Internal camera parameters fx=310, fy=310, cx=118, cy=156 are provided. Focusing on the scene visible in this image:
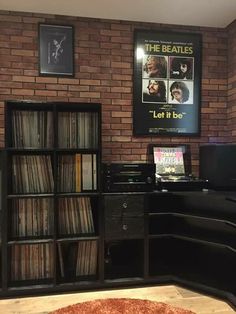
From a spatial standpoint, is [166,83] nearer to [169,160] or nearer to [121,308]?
[169,160]

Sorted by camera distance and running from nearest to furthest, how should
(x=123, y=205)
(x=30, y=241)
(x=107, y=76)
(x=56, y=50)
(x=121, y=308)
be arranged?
(x=121, y=308) < (x=30, y=241) < (x=123, y=205) < (x=56, y=50) < (x=107, y=76)

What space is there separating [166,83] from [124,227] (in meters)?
1.45

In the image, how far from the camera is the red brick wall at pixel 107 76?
2797 millimetres

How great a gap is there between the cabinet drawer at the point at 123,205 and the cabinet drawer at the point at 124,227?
0.15ft

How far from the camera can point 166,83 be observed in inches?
120

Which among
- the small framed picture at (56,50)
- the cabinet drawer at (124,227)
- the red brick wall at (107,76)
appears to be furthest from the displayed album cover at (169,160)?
the small framed picture at (56,50)

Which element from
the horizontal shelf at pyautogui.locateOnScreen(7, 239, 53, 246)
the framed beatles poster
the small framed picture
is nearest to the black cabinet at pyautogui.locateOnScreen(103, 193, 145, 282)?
the horizontal shelf at pyautogui.locateOnScreen(7, 239, 53, 246)

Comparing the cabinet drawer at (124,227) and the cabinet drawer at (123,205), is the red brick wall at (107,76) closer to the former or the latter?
the cabinet drawer at (123,205)

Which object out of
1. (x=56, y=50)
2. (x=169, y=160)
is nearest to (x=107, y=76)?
(x=56, y=50)

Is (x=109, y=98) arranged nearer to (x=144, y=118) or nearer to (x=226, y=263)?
(x=144, y=118)

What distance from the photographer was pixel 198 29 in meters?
3.10

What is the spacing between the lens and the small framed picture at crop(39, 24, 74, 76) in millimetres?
2824

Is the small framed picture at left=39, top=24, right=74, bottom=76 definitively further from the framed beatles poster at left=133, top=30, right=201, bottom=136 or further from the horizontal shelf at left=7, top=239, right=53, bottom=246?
the horizontal shelf at left=7, top=239, right=53, bottom=246

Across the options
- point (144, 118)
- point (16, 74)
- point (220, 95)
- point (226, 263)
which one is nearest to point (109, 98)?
point (144, 118)
